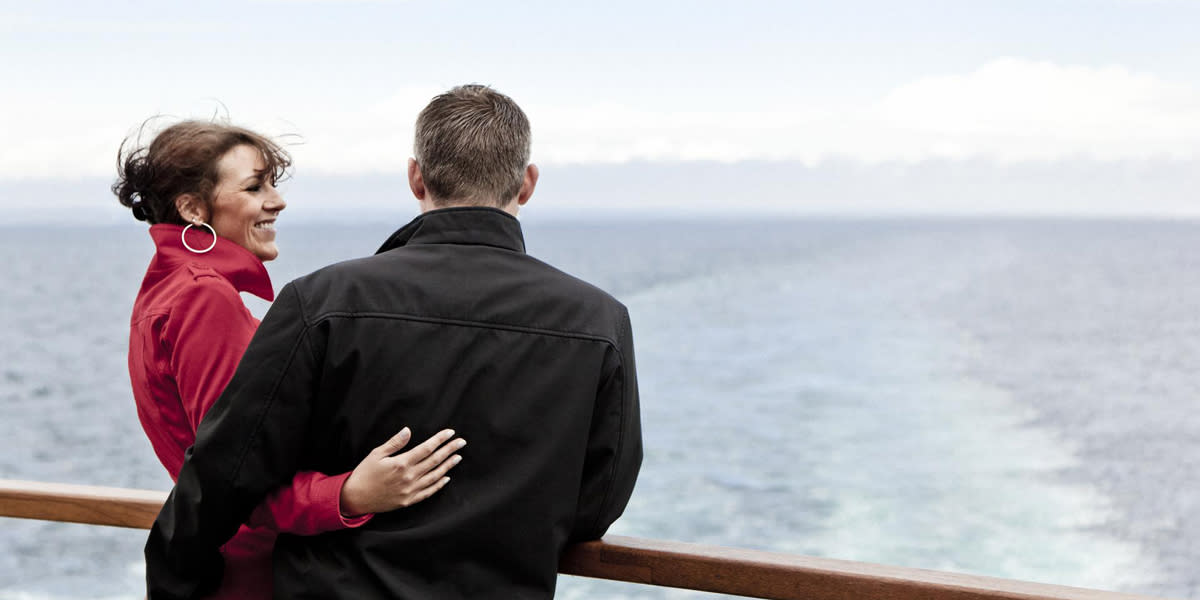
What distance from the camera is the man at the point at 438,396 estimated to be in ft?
3.64

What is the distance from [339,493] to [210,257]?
406mm

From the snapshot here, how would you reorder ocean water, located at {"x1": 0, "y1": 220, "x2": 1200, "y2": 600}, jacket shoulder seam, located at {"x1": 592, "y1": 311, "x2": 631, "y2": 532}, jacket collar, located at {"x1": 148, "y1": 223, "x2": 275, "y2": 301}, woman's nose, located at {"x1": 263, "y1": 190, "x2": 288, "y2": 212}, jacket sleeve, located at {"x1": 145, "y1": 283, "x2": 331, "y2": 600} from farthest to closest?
ocean water, located at {"x1": 0, "y1": 220, "x2": 1200, "y2": 600} → woman's nose, located at {"x1": 263, "y1": 190, "x2": 288, "y2": 212} → jacket collar, located at {"x1": 148, "y1": 223, "x2": 275, "y2": 301} → jacket shoulder seam, located at {"x1": 592, "y1": 311, "x2": 631, "y2": 532} → jacket sleeve, located at {"x1": 145, "y1": 283, "x2": 331, "y2": 600}

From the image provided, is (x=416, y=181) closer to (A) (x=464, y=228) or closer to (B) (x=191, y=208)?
(A) (x=464, y=228)

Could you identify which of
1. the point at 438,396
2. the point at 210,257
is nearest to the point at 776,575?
the point at 438,396

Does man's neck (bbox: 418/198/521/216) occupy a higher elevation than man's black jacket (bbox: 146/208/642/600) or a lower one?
higher

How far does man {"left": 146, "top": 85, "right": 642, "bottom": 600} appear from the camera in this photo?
43.6 inches

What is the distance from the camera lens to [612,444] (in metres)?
1.23

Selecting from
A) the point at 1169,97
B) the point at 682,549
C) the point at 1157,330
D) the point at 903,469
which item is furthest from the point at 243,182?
the point at 1169,97

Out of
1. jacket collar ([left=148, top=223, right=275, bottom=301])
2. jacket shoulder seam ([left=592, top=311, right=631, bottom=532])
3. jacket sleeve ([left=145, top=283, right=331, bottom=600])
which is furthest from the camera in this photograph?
jacket collar ([left=148, top=223, right=275, bottom=301])

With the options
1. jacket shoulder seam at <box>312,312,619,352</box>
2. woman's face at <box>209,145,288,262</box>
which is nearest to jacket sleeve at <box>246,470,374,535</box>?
jacket shoulder seam at <box>312,312,619,352</box>

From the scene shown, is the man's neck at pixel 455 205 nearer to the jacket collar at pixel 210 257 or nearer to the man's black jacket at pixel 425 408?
the man's black jacket at pixel 425 408

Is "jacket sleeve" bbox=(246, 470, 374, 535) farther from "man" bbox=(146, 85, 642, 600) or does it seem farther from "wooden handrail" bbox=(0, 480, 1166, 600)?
"wooden handrail" bbox=(0, 480, 1166, 600)

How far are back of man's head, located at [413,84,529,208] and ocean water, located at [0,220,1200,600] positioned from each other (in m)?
12.4

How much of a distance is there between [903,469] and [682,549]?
64.3 feet
